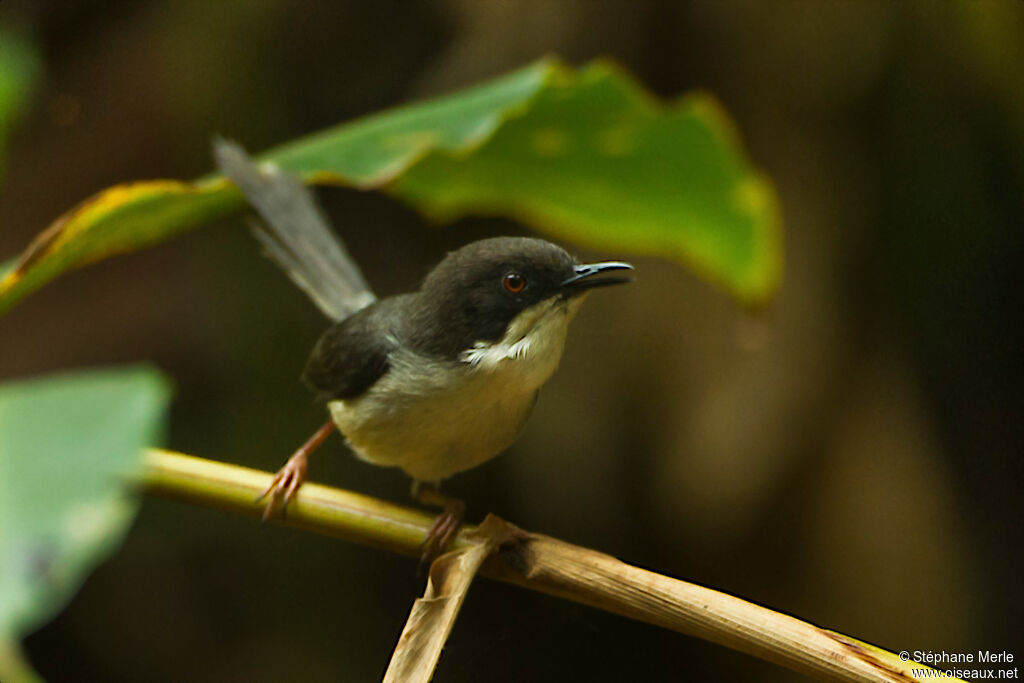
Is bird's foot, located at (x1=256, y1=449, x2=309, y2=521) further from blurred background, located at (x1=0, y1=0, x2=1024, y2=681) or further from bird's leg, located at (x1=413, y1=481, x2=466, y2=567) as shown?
blurred background, located at (x1=0, y1=0, x2=1024, y2=681)

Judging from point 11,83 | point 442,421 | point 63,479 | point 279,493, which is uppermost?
point 11,83

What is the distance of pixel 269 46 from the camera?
470cm

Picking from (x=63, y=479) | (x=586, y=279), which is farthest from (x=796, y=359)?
(x=63, y=479)

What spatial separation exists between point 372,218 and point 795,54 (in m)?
2.21

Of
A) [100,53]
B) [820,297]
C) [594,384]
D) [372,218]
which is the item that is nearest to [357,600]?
[594,384]

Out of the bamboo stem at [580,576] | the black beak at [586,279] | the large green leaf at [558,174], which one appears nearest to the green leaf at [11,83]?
the large green leaf at [558,174]

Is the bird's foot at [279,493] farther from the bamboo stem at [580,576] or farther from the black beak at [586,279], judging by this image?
the black beak at [586,279]

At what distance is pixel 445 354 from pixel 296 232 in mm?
887

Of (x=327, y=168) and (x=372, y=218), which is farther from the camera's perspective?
(x=372, y=218)

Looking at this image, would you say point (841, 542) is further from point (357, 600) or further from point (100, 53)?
point (100, 53)

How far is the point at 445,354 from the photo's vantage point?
2.36 m

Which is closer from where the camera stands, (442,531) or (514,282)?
(442,531)

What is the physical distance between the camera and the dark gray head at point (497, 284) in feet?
7.23

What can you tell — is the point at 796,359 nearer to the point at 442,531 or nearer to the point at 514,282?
the point at 514,282
